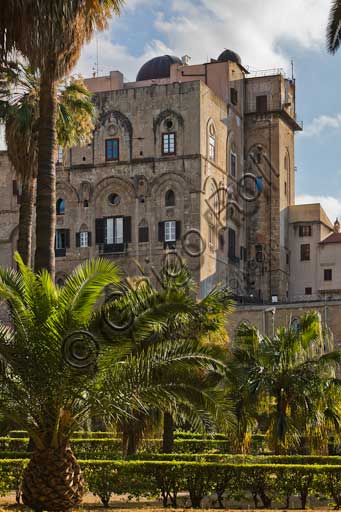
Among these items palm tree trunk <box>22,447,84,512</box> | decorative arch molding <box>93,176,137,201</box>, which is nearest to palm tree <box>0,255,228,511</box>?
palm tree trunk <box>22,447,84,512</box>

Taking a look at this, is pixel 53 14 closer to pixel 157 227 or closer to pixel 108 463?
pixel 108 463

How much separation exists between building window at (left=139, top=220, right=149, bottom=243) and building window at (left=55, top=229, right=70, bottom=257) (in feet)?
14.8

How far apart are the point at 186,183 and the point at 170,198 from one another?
1.37m

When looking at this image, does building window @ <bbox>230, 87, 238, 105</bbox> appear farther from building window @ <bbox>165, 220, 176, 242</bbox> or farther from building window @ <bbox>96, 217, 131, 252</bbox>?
building window @ <bbox>96, 217, 131, 252</bbox>

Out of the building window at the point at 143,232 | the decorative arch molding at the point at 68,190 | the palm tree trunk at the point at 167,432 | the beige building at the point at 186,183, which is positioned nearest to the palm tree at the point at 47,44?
the palm tree trunk at the point at 167,432

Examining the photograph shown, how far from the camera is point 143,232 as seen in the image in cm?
5638

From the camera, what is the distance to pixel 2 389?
15961 mm

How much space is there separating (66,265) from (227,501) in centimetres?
3842

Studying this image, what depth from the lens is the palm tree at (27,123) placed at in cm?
2806

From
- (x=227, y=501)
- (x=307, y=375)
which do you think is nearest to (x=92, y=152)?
(x=307, y=375)

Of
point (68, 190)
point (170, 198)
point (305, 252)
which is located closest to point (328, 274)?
point (305, 252)

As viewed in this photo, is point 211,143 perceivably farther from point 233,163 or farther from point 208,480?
point 208,480

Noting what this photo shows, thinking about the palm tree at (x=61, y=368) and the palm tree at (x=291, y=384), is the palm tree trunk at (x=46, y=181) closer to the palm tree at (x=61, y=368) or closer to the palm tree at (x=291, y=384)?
the palm tree at (x=61, y=368)

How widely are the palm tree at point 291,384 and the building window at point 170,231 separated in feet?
102
